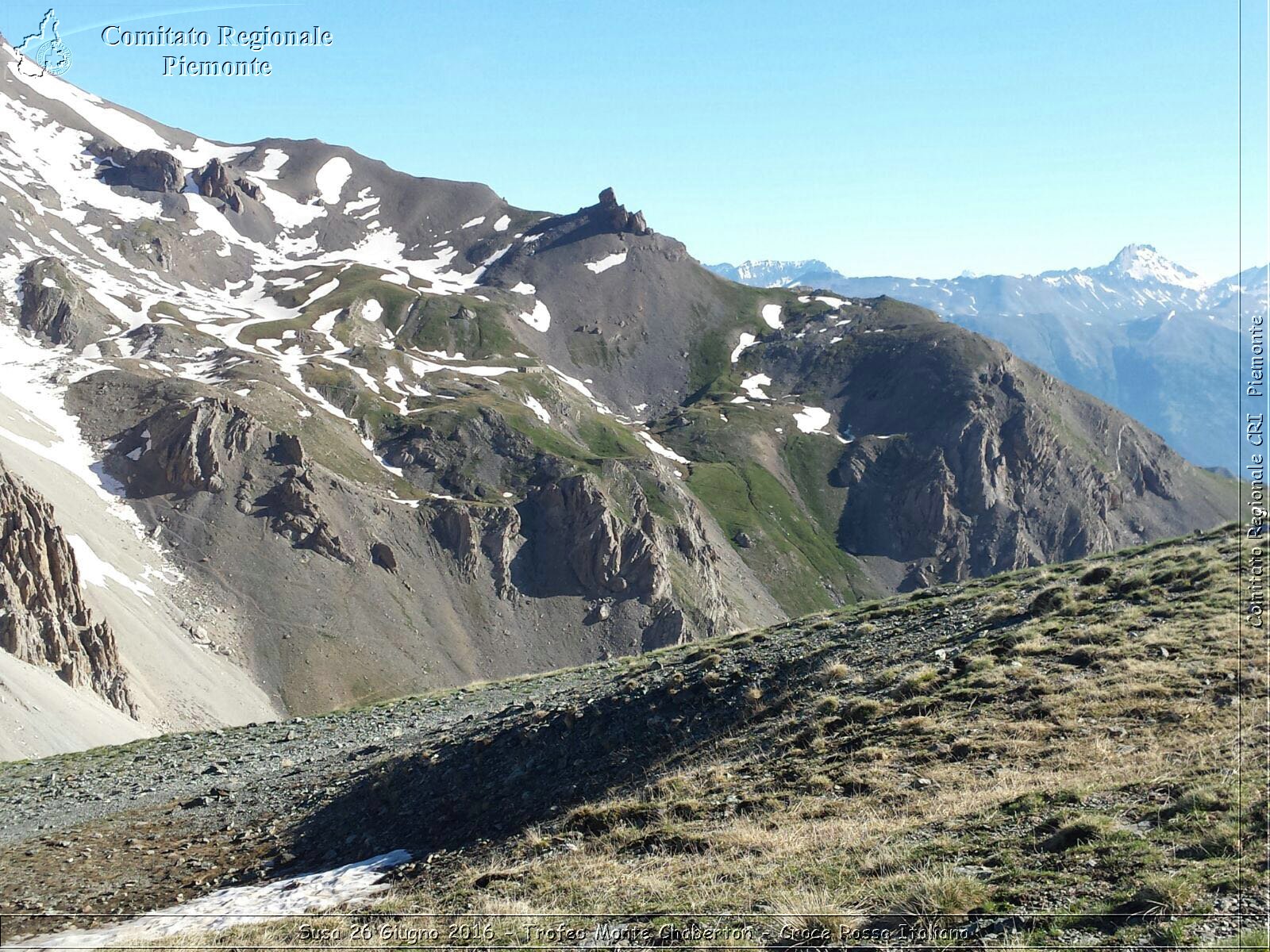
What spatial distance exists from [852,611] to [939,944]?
82.6 ft

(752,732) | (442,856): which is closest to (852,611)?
(752,732)

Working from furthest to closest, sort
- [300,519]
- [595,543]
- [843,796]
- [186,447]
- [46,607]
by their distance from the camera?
[595,543] < [300,519] < [186,447] < [46,607] < [843,796]

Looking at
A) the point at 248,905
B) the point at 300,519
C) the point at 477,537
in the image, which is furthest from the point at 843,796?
the point at 477,537

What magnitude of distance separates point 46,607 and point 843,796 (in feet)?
343

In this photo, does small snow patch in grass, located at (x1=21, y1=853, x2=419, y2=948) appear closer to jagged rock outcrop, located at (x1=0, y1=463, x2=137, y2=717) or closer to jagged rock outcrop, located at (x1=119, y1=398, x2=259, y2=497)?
jagged rock outcrop, located at (x1=0, y1=463, x2=137, y2=717)

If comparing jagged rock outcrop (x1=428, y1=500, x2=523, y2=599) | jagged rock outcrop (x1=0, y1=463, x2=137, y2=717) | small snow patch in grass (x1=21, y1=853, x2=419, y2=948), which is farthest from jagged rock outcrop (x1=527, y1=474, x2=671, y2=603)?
small snow patch in grass (x1=21, y1=853, x2=419, y2=948)

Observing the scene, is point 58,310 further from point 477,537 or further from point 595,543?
point 595,543

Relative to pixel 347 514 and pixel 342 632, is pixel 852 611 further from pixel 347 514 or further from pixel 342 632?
pixel 347 514

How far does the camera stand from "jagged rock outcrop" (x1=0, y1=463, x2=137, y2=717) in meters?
94.4

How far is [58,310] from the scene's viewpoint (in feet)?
590

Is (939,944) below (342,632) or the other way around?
the other way around

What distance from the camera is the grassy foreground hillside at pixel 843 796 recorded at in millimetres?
12172

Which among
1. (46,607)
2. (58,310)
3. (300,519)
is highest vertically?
(58,310)

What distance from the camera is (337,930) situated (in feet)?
48.9
